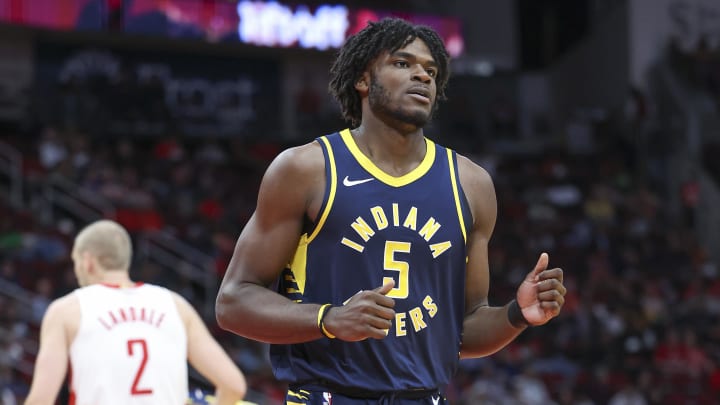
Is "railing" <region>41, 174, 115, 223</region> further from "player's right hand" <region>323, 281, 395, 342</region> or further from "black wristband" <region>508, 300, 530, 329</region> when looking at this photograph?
"player's right hand" <region>323, 281, 395, 342</region>

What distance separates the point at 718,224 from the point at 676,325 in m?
3.84

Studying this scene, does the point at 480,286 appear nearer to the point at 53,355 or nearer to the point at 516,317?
the point at 516,317

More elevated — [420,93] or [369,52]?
[369,52]

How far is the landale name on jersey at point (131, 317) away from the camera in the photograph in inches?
174

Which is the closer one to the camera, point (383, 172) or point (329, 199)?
point (329, 199)

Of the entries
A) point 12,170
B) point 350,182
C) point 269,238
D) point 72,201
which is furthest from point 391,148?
point 12,170

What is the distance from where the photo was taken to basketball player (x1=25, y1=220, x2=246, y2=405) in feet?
14.2

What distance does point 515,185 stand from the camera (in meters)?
18.0

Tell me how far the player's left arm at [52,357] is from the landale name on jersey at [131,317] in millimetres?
149

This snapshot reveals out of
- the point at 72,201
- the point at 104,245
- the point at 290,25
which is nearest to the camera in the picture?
the point at 104,245

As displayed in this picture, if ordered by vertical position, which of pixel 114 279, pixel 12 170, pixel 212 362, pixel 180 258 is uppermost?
pixel 114 279

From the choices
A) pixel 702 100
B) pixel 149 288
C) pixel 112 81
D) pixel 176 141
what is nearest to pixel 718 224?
pixel 702 100

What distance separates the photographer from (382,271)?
321 centimetres

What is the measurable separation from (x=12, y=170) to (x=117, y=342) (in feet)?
36.9
